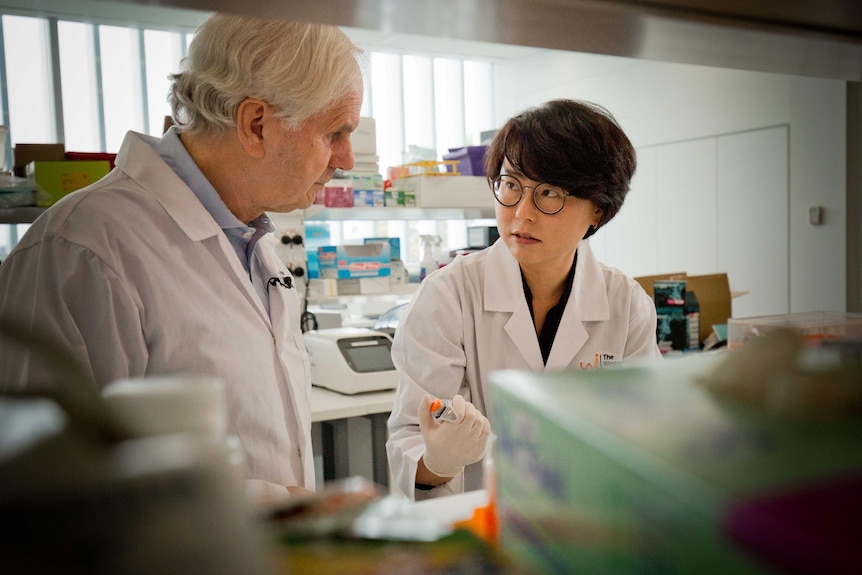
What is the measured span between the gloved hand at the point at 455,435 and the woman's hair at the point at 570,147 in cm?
66

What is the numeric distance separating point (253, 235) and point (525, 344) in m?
0.72

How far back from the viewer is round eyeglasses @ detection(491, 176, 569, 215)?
1.77 meters

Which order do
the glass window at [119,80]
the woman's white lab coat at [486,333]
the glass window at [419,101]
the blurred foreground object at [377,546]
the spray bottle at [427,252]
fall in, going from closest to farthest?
1. the blurred foreground object at [377,546]
2. the woman's white lab coat at [486,333]
3. the spray bottle at [427,252]
4. the glass window at [119,80]
5. the glass window at [419,101]

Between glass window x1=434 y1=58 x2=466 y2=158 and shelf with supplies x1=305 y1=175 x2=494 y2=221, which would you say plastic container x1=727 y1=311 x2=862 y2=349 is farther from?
glass window x1=434 y1=58 x2=466 y2=158

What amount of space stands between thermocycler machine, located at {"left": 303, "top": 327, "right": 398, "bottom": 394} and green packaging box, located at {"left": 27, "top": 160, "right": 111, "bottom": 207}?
1330 mm

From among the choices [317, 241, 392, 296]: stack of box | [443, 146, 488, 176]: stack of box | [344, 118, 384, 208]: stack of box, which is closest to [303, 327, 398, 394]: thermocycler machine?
[317, 241, 392, 296]: stack of box

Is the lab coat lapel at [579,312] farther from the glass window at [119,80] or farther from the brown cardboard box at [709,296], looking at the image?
the glass window at [119,80]

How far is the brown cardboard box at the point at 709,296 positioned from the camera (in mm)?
3475

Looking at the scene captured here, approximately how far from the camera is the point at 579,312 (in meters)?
1.83

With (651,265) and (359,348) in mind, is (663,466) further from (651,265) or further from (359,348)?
(651,265)

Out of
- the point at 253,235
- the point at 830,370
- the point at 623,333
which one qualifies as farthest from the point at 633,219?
the point at 830,370

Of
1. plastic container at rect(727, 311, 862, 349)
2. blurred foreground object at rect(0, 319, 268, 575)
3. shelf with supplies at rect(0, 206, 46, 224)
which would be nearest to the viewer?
blurred foreground object at rect(0, 319, 268, 575)

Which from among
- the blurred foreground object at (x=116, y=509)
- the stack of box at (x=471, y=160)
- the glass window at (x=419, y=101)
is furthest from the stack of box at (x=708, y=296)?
the glass window at (x=419, y=101)

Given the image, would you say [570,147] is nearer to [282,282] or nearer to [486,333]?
[486,333]
